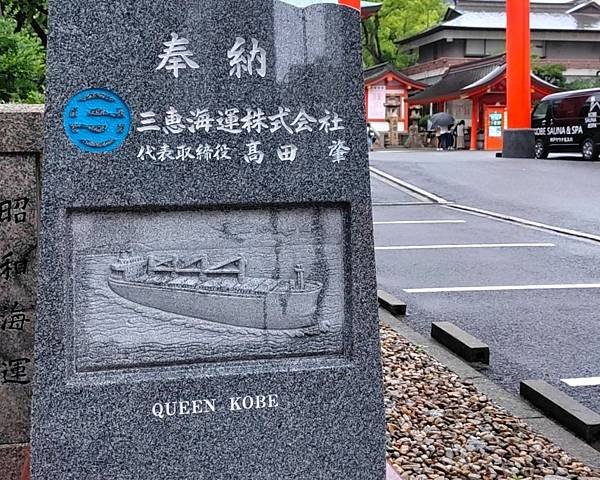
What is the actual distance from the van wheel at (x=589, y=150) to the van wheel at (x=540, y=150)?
1636mm

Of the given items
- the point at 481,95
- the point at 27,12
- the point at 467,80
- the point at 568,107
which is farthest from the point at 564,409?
the point at 467,80

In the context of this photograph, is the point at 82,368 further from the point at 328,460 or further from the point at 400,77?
the point at 400,77

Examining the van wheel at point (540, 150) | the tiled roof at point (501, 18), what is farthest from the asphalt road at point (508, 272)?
the tiled roof at point (501, 18)

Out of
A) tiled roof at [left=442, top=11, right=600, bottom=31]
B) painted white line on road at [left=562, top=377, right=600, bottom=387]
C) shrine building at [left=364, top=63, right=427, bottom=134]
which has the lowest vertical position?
painted white line on road at [left=562, top=377, right=600, bottom=387]

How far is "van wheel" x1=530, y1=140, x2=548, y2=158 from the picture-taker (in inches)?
946

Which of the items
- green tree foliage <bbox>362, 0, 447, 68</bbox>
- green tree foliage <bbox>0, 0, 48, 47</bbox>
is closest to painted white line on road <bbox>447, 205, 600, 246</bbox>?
green tree foliage <bbox>0, 0, 48, 47</bbox>

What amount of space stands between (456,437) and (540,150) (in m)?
21.7

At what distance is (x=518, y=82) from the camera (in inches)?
887

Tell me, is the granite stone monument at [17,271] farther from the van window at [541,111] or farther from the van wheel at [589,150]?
the van window at [541,111]

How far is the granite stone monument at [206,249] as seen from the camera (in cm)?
266

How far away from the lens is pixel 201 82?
274 cm

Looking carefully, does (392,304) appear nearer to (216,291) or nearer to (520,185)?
(216,291)

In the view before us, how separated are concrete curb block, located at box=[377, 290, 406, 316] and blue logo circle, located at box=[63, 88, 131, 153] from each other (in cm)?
387

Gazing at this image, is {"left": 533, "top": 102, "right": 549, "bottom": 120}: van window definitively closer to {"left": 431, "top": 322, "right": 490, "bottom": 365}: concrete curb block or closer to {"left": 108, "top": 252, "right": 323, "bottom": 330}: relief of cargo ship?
{"left": 431, "top": 322, "right": 490, "bottom": 365}: concrete curb block
